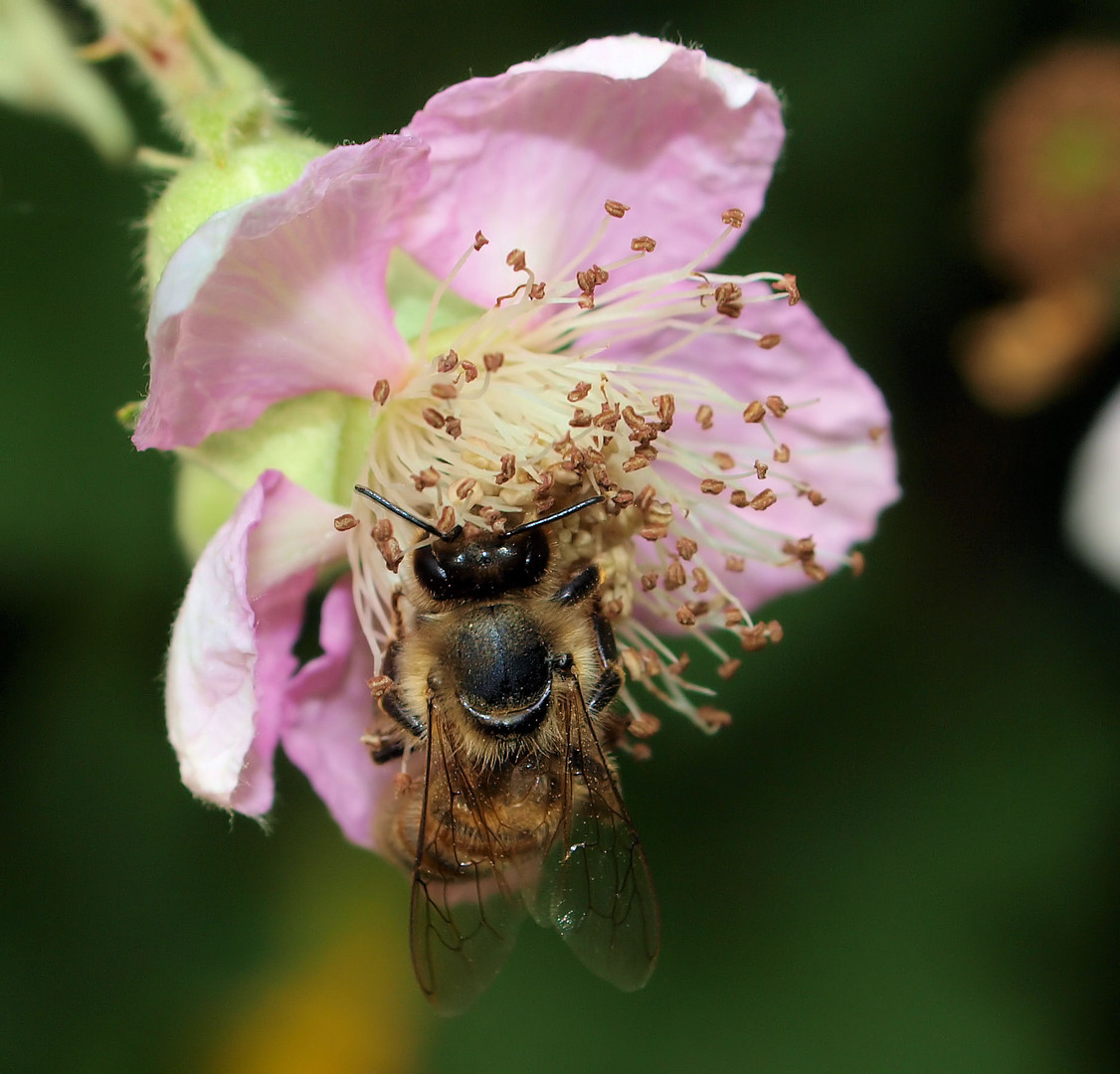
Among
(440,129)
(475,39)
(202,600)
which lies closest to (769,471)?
(440,129)

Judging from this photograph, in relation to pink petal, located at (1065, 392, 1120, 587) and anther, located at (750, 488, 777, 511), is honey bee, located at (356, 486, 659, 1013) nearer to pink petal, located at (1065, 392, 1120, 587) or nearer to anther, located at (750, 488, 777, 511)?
anther, located at (750, 488, 777, 511)

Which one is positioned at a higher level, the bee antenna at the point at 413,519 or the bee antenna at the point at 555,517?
the bee antenna at the point at 413,519

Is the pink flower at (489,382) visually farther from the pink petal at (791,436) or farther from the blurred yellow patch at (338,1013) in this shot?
the blurred yellow patch at (338,1013)

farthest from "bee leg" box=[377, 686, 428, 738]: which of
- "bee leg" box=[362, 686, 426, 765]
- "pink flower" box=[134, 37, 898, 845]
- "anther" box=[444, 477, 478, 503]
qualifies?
"anther" box=[444, 477, 478, 503]

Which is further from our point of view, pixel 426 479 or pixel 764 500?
pixel 764 500

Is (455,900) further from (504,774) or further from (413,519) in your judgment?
(413,519)

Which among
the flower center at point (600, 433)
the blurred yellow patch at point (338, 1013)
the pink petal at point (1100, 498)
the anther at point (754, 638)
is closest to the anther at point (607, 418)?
the flower center at point (600, 433)

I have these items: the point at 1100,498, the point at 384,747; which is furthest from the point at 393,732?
the point at 1100,498
